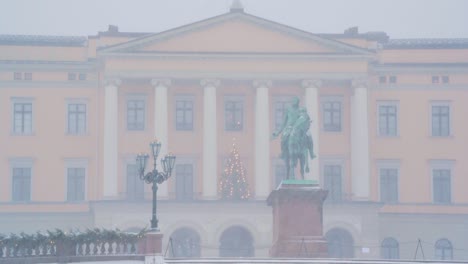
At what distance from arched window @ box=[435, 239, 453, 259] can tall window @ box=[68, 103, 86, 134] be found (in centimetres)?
2029

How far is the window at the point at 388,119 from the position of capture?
7169 cm

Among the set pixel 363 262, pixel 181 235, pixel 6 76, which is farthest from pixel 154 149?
pixel 6 76

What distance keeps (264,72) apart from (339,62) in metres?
4.05

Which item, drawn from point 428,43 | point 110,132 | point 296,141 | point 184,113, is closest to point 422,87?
point 428,43

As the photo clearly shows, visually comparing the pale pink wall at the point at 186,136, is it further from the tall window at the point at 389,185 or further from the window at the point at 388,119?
the tall window at the point at 389,185

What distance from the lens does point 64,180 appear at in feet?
232

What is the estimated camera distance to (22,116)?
233 feet

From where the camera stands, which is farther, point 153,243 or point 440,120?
point 440,120

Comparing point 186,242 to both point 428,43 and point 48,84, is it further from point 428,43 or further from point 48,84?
point 428,43

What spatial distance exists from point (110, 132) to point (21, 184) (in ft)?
19.8

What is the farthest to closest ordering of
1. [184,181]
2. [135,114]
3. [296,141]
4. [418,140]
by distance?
[418,140], [135,114], [184,181], [296,141]

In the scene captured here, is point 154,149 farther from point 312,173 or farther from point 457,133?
point 457,133

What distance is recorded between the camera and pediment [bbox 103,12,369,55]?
6894 centimetres

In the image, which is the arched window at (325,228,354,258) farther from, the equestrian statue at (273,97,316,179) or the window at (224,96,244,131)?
the equestrian statue at (273,97,316,179)
